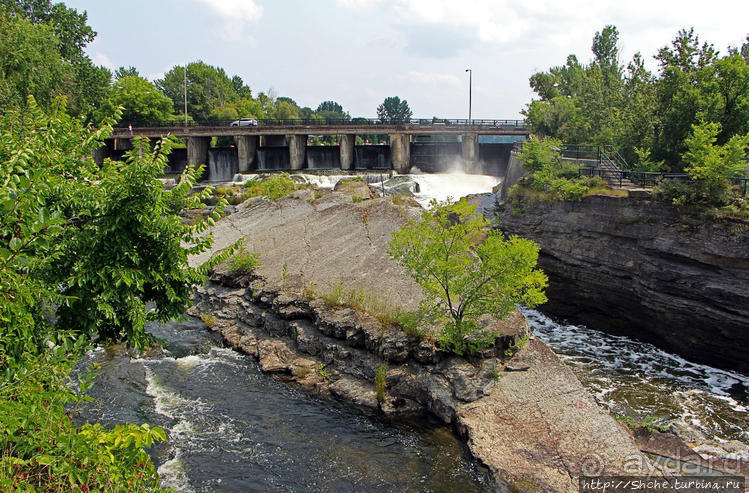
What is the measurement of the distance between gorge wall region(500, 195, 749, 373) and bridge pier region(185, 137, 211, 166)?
38.3 metres

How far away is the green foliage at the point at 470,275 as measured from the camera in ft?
45.7

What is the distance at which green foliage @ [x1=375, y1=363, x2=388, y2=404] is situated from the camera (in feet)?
46.8

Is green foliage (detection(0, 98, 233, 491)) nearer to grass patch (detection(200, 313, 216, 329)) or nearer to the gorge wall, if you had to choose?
grass patch (detection(200, 313, 216, 329))

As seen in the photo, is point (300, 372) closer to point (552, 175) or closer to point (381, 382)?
point (381, 382)

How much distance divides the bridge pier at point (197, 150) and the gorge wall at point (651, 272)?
38.3 m

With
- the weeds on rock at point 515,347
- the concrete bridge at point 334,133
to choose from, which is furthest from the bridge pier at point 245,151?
the weeds on rock at point 515,347

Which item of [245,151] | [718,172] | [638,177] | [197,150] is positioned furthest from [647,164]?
[197,150]

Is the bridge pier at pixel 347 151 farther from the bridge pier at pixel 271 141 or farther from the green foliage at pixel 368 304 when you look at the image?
the green foliage at pixel 368 304

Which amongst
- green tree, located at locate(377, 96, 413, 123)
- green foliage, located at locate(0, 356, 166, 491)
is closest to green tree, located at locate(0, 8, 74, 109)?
green foliage, located at locate(0, 356, 166, 491)

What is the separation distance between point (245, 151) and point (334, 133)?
8943 mm

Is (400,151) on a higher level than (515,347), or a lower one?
higher

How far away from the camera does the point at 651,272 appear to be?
64.9ft

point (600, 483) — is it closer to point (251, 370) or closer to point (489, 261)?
point (489, 261)

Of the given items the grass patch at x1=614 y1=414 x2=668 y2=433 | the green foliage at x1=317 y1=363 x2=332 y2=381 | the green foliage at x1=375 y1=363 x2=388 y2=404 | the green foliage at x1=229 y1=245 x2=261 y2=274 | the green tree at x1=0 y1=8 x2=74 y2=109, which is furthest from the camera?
the green tree at x1=0 y1=8 x2=74 y2=109
